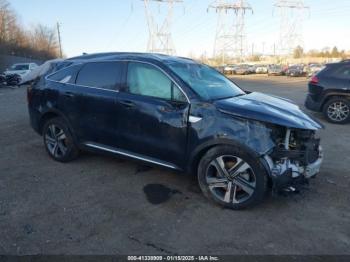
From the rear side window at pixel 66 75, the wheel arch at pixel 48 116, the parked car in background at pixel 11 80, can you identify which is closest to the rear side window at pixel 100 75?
the rear side window at pixel 66 75

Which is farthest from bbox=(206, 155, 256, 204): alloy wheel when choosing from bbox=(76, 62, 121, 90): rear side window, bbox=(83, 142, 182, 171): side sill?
bbox=(76, 62, 121, 90): rear side window

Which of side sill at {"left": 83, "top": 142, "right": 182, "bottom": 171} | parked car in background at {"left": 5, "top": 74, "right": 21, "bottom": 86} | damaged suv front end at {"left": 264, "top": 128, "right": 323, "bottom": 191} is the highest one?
damaged suv front end at {"left": 264, "top": 128, "right": 323, "bottom": 191}

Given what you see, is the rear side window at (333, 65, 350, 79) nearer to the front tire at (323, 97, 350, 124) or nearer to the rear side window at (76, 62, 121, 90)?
the front tire at (323, 97, 350, 124)

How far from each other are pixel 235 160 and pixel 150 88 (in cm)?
146

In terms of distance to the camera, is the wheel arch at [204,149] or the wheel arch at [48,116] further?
the wheel arch at [48,116]

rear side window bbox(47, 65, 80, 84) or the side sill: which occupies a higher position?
rear side window bbox(47, 65, 80, 84)

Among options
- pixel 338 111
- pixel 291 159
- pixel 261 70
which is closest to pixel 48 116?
pixel 291 159

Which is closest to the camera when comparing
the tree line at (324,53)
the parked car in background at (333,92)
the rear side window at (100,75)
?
the rear side window at (100,75)

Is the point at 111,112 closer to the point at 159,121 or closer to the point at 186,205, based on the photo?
the point at 159,121

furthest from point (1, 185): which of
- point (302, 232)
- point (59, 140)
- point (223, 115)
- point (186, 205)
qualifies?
point (302, 232)

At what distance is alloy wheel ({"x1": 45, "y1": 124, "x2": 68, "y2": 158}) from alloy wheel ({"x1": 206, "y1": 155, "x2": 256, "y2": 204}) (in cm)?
261

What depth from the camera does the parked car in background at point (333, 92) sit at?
8.70 metres

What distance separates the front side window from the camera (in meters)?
4.16

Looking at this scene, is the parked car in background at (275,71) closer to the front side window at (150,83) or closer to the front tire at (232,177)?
the front side window at (150,83)
